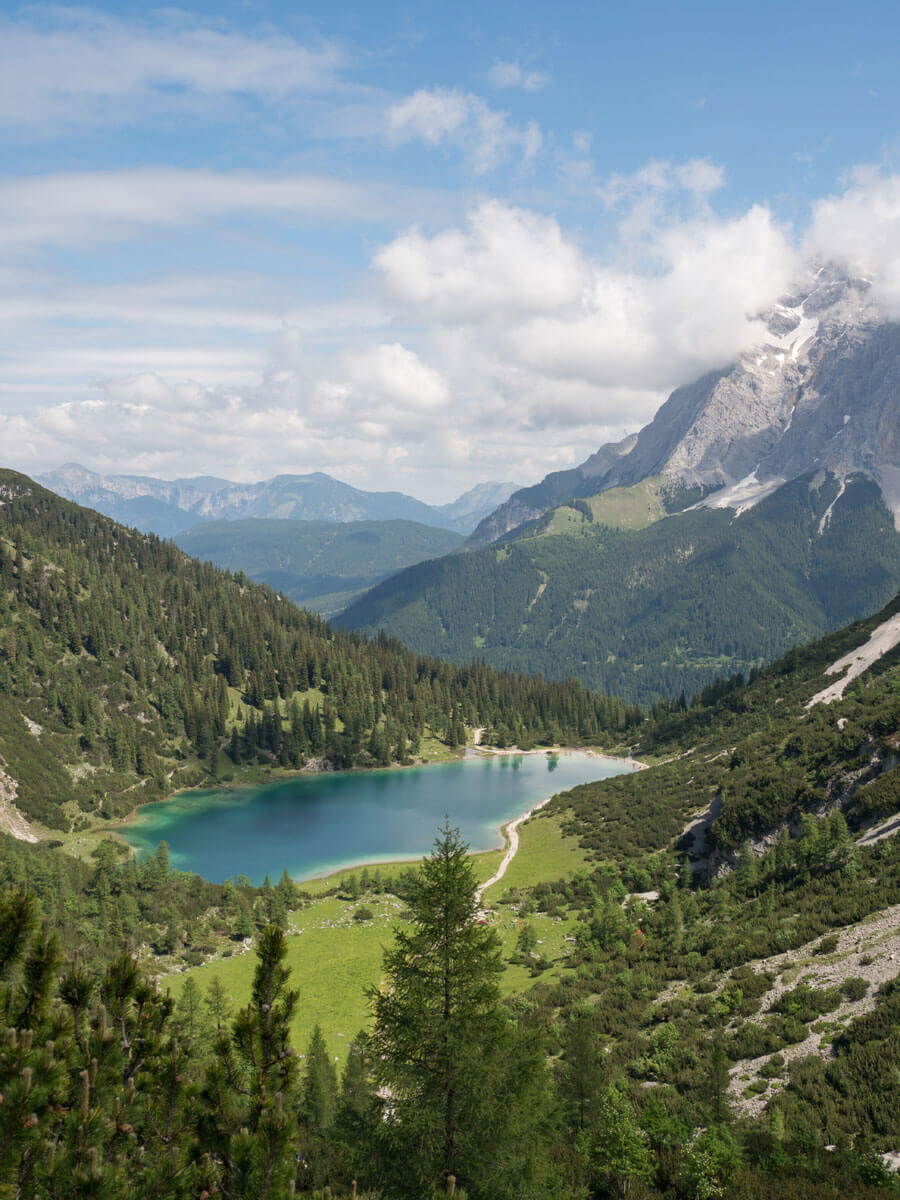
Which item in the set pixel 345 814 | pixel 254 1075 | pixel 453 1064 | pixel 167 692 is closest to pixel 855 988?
pixel 453 1064

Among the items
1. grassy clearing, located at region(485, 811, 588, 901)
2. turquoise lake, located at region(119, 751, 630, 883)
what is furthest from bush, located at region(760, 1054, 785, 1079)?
turquoise lake, located at region(119, 751, 630, 883)

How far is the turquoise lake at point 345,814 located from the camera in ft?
315

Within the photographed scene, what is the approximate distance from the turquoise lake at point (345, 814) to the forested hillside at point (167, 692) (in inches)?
411

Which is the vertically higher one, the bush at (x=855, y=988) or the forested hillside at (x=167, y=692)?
the forested hillside at (x=167, y=692)

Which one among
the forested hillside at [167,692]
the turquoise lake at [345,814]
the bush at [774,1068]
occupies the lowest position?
the bush at [774,1068]

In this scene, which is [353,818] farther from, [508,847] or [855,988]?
[855,988]

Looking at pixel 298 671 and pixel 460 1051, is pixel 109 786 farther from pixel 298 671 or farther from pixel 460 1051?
pixel 460 1051

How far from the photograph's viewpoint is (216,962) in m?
56.2

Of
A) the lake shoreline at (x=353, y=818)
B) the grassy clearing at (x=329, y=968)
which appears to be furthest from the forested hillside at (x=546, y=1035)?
the lake shoreline at (x=353, y=818)

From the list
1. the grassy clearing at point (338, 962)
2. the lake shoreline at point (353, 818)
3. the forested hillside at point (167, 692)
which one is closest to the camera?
the grassy clearing at point (338, 962)

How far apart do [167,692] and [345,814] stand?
58.3 meters

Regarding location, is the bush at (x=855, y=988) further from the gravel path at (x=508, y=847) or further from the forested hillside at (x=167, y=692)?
the forested hillside at (x=167, y=692)

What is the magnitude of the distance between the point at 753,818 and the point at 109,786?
106892 millimetres

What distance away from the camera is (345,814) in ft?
388
